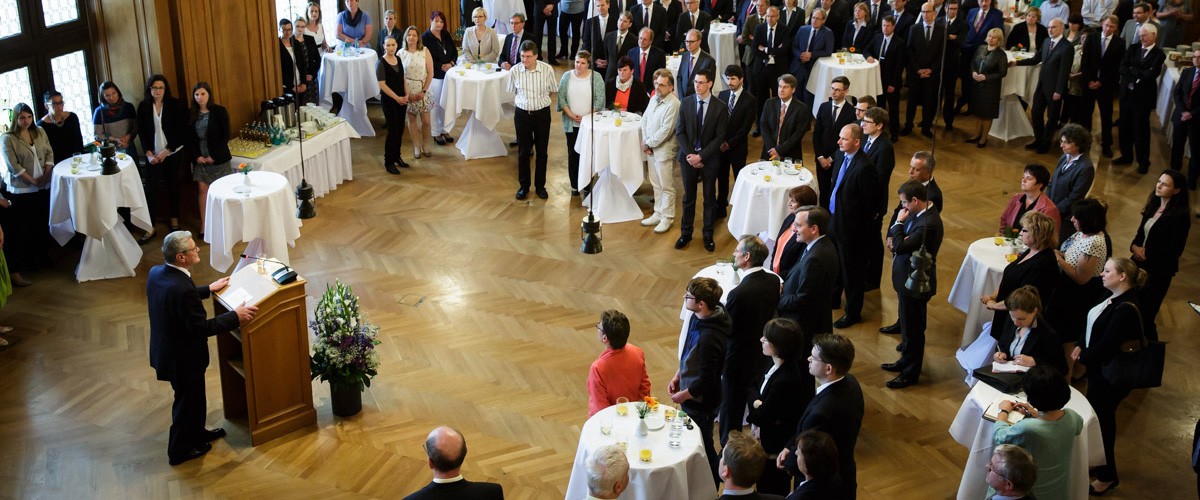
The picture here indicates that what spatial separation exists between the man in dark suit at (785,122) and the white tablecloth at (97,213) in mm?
5174

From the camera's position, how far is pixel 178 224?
10.0 meters

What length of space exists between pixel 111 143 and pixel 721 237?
5.11 meters

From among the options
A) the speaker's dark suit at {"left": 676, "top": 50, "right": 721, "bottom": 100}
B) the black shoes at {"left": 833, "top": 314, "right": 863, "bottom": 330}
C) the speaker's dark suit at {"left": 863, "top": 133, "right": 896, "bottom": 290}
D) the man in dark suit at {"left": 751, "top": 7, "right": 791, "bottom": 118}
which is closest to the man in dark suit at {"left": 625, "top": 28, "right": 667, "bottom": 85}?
the speaker's dark suit at {"left": 676, "top": 50, "right": 721, "bottom": 100}

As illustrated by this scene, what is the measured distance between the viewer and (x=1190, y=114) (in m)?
10.9

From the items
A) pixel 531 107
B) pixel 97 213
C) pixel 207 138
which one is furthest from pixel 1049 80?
pixel 97 213

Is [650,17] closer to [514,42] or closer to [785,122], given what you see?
[514,42]

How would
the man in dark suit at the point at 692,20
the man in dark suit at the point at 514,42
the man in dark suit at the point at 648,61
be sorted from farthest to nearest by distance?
the man in dark suit at the point at 692,20 → the man in dark suit at the point at 514,42 → the man in dark suit at the point at 648,61

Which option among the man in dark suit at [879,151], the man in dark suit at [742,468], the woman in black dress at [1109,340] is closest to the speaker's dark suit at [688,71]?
the man in dark suit at [879,151]

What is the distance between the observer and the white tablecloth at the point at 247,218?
343 inches

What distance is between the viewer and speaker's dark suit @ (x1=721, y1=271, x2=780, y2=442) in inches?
243

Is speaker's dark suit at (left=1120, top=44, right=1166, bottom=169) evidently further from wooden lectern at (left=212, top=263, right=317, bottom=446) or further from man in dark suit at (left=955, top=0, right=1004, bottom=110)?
wooden lectern at (left=212, top=263, right=317, bottom=446)

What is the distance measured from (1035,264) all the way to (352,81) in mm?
8120

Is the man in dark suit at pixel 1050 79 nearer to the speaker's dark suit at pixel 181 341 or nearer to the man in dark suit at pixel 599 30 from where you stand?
the man in dark suit at pixel 599 30

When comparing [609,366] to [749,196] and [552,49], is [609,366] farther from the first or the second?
[552,49]
